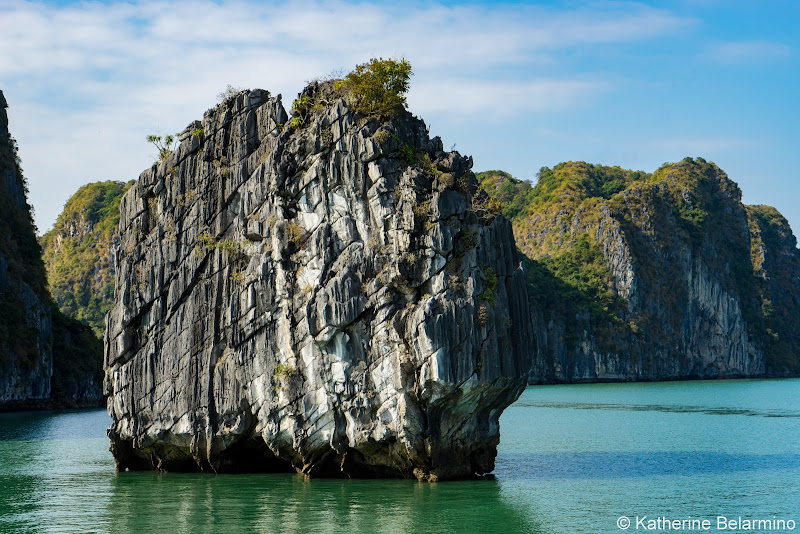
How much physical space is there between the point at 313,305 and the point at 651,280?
4723 inches

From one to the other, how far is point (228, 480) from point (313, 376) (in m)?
A: 4.60

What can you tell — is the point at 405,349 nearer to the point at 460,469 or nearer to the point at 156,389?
the point at 460,469

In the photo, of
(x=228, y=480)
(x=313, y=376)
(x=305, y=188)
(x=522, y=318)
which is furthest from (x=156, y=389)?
(x=522, y=318)

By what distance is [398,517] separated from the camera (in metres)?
21.4

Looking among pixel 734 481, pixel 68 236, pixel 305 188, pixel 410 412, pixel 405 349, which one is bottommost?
pixel 734 481

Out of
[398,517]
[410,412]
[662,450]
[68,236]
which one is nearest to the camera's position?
[398,517]

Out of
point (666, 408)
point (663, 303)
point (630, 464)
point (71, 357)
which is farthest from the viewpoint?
point (663, 303)

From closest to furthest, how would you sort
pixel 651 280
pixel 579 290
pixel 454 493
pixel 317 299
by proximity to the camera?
pixel 454 493
pixel 317 299
pixel 579 290
pixel 651 280

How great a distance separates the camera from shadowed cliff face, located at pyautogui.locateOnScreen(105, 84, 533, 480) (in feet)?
80.5

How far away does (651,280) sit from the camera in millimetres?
137875

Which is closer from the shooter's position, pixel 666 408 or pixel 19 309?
pixel 666 408

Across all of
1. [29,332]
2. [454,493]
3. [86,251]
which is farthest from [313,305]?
[86,251]

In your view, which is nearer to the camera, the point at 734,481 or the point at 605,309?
the point at 734,481

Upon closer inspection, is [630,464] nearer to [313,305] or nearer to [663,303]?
[313,305]
